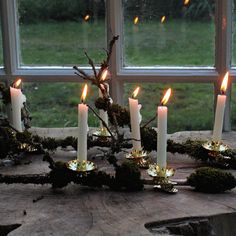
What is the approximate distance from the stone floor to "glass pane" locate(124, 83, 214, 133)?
24.4 inches

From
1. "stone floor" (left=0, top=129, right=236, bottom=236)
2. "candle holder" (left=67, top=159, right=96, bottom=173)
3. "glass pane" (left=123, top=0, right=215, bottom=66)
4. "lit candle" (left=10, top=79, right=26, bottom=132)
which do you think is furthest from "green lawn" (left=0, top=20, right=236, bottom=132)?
"candle holder" (left=67, top=159, right=96, bottom=173)

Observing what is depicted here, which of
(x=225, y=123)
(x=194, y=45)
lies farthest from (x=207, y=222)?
(x=194, y=45)

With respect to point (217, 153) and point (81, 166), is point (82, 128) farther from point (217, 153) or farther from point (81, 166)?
point (217, 153)

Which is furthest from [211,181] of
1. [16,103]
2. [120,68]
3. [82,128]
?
[120,68]

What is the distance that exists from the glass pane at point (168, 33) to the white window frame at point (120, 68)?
0.04m

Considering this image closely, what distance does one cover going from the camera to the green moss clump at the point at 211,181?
1418 millimetres

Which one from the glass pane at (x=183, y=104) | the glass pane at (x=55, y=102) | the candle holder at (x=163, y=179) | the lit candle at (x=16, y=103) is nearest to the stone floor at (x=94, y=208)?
the candle holder at (x=163, y=179)

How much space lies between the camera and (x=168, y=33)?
7.00 ft

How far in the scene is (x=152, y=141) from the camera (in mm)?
1688

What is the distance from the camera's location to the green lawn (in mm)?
2121

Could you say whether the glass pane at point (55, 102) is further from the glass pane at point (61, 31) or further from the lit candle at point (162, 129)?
the lit candle at point (162, 129)

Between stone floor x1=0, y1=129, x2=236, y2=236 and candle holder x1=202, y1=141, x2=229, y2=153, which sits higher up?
candle holder x1=202, y1=141, x2=229, y2=153

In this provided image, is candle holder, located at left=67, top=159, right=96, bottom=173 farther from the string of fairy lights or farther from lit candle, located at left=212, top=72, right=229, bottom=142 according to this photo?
the string of fairy lights

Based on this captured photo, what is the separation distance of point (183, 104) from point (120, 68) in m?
0.29
